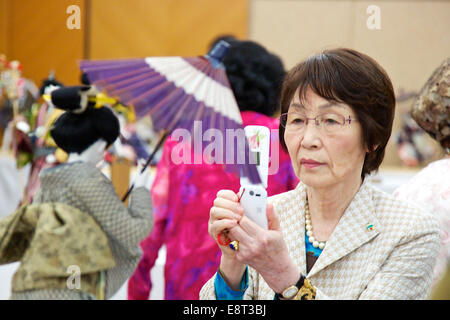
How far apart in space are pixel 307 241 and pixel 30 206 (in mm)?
763

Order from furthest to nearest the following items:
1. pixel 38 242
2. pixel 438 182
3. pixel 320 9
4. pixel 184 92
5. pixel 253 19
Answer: pixel 253 19 < pixel 320 9 < pixel 38 242 < pixel 438 182 < pixel 184 92

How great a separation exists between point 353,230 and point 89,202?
696 millimetres

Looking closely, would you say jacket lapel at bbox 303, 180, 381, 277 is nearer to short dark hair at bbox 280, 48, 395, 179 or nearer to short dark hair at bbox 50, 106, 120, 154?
short dark hair at bbox 280, 48, 395, 179

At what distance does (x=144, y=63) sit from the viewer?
912 mm

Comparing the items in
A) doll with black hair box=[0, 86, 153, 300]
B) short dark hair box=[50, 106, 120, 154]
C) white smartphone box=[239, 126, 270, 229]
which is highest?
white smartphone box=[239, 126, 270, 229]

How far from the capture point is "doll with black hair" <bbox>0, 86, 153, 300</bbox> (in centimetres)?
131

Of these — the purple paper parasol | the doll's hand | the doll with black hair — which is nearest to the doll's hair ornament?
the doll with black hair

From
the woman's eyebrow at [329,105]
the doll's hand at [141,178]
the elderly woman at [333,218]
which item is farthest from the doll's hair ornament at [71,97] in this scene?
the woman's eyebrow at [329,105]

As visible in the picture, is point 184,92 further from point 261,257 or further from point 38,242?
point 38,242

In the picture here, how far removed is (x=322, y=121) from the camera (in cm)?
79

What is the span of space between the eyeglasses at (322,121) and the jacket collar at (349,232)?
0.16 meters

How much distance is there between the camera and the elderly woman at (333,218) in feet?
2.54

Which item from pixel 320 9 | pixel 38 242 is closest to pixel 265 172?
pixel 38 242

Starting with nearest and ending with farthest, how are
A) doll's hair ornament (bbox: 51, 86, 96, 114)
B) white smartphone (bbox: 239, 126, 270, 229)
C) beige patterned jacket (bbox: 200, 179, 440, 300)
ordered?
white smartphone (bbox: 239, 126, 270, 229) → beige patterned jacket (bbox: 200, 179, 440, 300) → doll's hair ornament (bbox: 51, 86, 96, 114)
